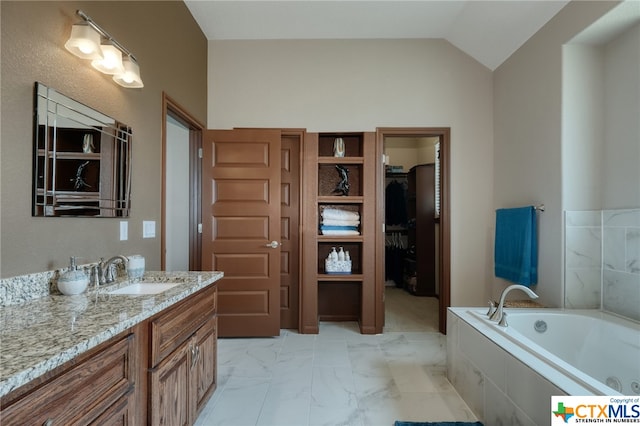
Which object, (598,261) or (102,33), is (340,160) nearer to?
(102,33)

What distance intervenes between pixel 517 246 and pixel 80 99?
3.20 m

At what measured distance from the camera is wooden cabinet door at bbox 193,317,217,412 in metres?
1.62

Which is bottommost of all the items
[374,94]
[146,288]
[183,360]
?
[183,360]

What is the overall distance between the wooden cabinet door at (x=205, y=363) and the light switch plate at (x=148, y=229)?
752 mm

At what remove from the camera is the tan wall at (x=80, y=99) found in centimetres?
114

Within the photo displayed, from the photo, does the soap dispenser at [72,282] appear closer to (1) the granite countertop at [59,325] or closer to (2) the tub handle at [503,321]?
(1) the granite countertop at [59,325]

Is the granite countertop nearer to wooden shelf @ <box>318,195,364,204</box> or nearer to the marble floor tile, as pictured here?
the marble floor tile

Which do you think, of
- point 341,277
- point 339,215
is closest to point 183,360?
point 341,277

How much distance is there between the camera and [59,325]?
0.92 m

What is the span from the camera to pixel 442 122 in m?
3.07

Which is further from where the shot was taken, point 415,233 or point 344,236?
point 415,233

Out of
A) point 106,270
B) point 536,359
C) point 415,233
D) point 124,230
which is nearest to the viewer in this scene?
point 536,359

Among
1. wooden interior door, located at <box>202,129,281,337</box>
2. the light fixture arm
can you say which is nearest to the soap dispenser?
Answer: the light fixture arm

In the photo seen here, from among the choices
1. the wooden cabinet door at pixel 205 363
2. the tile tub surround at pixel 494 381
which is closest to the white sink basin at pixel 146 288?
the wooden cabinet door at pixel 205 363
